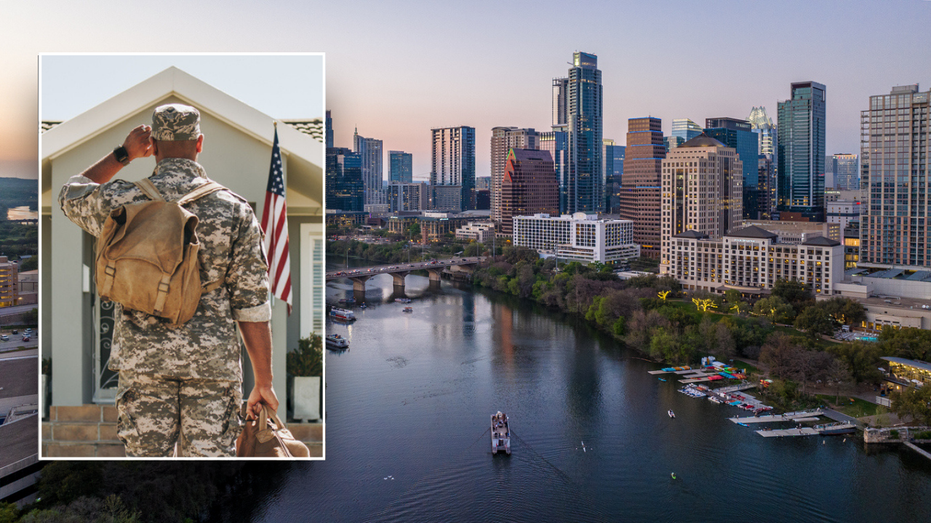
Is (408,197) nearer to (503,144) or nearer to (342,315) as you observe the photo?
(503,144)

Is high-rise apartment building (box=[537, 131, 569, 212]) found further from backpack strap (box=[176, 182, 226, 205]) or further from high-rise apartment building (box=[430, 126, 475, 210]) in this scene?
backpack strap (box=[176, 182, 226, 205])

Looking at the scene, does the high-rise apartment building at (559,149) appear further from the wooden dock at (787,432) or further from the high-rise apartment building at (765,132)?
the wooden dock at (787,432)

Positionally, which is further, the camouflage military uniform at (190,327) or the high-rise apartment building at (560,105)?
the high-rise apartment building at (560,105)

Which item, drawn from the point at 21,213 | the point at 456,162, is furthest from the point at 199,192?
the point at 456,162

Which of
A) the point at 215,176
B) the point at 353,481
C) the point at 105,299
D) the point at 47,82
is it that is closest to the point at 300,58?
the point at 215,176

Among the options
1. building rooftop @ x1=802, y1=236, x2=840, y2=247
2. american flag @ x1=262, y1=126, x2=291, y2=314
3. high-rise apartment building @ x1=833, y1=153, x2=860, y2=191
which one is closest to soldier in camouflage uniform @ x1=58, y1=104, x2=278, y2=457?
american flag @ x1=262, y1=126, x2=291, y2=314

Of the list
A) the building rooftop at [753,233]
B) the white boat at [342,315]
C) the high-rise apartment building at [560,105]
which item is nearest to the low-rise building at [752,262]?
the building rooftop at [753,233]
